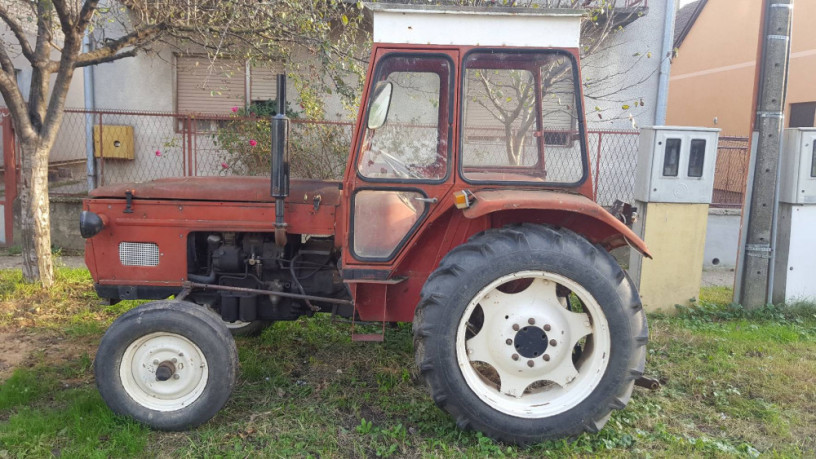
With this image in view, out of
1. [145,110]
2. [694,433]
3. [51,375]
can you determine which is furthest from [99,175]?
[694,433]

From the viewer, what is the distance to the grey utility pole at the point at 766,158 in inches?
215

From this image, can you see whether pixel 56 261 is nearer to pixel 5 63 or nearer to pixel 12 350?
pixel 5 63

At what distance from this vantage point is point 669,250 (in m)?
5.70

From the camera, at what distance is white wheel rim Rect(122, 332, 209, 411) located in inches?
125

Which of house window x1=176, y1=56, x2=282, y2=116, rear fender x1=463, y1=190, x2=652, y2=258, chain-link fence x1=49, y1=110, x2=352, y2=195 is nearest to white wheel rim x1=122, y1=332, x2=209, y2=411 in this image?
rear fender x1=463, y1=190, x2=652, y2=258

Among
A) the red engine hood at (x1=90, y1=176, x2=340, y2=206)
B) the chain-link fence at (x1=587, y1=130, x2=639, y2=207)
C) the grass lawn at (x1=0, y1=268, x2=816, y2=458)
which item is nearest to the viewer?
the grass lawn at (x1=0, y1=268, x2=816, y2=458)

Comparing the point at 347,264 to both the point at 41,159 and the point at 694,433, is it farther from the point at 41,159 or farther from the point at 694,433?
the point at 41,159

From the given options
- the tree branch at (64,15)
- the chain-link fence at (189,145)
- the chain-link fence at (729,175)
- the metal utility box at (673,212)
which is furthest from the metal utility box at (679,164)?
the tree branch at (64,15)

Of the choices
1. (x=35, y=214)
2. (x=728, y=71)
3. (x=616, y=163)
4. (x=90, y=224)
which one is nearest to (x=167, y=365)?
(x=90, y=224)

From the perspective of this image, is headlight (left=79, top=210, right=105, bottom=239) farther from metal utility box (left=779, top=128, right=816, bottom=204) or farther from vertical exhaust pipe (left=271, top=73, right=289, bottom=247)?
metal utility box (left=779, top=128, right=816, bottom=204)

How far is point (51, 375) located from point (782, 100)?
255 inches

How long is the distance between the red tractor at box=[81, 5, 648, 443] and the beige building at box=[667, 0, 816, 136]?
12242 millimetres

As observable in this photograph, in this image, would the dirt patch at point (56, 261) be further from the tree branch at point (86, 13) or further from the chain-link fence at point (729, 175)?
the chain-link fence at point (729, 175)

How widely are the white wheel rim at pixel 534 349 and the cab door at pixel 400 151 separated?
2.01 feet
